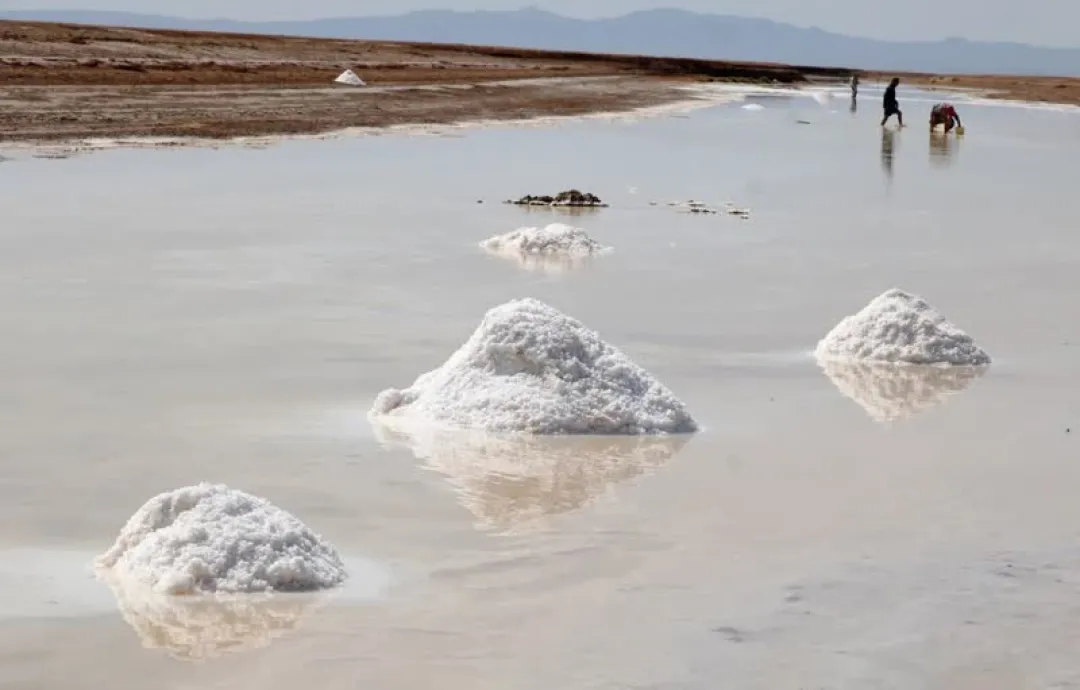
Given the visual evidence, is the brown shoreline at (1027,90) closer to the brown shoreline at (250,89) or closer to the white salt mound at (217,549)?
the brown shoreline at (250,89)

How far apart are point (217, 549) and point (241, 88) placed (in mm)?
27925

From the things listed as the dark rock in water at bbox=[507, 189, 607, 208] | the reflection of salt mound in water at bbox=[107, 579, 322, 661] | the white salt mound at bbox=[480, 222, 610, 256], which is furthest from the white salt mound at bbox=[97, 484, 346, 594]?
the dark rock in water at bbox=[507, 189, 607, 208]

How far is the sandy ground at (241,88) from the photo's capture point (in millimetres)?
23234

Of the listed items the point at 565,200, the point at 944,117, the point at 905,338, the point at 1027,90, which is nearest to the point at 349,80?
the point at 944,117

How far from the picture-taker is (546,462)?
6422 millimetres

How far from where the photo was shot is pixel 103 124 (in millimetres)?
21844

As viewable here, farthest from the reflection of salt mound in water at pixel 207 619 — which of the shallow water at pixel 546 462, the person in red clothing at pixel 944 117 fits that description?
the person in red clothing at pixel 944 117

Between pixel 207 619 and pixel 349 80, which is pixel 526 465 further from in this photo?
pixel 349 80

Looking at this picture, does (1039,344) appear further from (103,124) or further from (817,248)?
(103,124)

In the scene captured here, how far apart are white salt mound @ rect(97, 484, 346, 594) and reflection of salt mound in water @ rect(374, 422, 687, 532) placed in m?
0.86

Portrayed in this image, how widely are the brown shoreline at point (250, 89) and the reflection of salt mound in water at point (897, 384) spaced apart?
44.5 feet

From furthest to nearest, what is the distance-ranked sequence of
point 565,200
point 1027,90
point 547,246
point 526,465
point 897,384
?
point 1027,90 → point 565,200 → point 547,246 → point 897,384 → point 526,465

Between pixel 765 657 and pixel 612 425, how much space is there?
2.46 metres

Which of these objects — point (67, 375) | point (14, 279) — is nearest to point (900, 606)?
point (67, 375)
